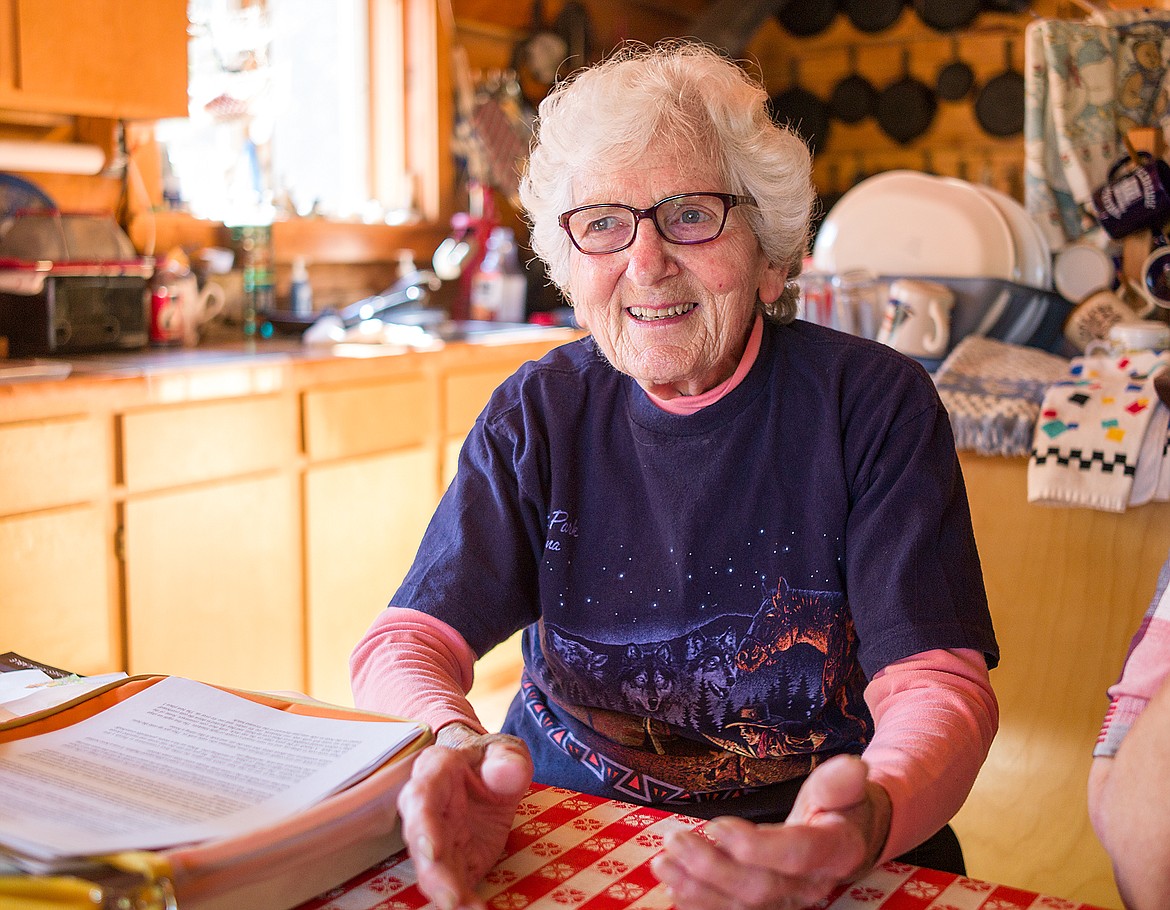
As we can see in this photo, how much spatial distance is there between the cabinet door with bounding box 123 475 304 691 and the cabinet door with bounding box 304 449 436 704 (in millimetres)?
52

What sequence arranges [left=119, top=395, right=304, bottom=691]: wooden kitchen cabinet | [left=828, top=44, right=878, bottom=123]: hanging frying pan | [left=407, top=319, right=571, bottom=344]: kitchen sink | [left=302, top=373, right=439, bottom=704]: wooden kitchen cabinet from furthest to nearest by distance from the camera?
[left=828, top=44, right=878, bottom=123]: hanging frying pan → [left=407, top=319, right=571, bottom=344]: kitchen sink → [left=302, top=373, right=439, bottom=704]: wooden kitchen cabinet → [left=119, top=395, right=304, bottom=691]: wooden kitchen cabinet

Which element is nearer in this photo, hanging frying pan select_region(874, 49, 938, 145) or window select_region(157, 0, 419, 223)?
window select_region(157, 0, 419, 223)

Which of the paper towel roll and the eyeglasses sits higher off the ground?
the paper towel roll

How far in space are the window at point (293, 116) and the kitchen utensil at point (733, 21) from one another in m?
1.51

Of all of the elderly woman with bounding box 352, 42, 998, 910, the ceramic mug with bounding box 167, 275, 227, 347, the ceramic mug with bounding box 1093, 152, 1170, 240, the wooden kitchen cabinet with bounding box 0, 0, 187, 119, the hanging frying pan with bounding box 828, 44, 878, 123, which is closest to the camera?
the elderly woman with bounding box 352, 42, 998, 910

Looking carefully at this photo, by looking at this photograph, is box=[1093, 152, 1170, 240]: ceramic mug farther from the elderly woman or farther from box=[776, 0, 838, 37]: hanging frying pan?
box=[776, 0, 838, 37]: hanging frying pan

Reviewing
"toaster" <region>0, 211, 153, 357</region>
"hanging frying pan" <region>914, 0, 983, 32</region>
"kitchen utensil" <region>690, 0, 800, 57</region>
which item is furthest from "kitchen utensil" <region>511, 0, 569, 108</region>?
"toaster" <region>0, 211, 153, 357</region>

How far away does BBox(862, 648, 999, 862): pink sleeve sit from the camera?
2.71ft

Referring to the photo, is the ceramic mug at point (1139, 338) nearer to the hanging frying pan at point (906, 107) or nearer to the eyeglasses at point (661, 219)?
the eyeglasses at point (661, 219)

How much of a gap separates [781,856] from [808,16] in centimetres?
483

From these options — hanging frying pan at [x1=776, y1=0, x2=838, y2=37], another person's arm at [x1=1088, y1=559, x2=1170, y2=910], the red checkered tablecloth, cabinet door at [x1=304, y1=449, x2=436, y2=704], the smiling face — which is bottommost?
cabinet door at [x1=304, y1=449, x2=436, y2=704]

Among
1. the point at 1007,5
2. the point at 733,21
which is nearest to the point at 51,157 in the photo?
the point at 733,21

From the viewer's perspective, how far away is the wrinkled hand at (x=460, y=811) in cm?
72

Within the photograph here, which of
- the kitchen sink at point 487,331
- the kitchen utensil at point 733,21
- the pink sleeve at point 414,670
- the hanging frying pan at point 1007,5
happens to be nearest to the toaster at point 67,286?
the kitchen sink at point 487,331
